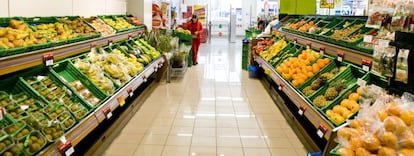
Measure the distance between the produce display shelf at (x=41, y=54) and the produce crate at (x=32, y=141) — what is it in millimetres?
480

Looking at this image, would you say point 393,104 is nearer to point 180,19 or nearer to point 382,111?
point 382,111

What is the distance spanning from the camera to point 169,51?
8188 millimetres

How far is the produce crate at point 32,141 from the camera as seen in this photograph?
2459 mm

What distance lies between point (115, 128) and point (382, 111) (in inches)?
131

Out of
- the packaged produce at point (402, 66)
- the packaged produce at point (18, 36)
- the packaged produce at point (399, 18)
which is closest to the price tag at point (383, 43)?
the packaged produce at point (399, 18)

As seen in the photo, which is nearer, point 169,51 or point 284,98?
point 284,98

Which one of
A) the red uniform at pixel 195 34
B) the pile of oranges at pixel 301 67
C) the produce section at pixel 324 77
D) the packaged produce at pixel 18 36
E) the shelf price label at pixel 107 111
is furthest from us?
the red uniform at pixel 195 34

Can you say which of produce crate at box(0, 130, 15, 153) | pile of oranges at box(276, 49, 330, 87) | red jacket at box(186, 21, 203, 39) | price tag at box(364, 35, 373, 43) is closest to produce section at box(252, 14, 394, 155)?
pile of oranges at box(276, 49, 330, 87)

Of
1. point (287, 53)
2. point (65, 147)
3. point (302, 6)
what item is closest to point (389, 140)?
point (65, 147)

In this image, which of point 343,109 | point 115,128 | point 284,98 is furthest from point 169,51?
point 343,109

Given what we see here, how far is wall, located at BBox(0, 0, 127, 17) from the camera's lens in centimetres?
389

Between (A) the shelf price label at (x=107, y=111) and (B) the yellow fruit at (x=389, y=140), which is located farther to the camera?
(A) the shelf price label at (x=107, y=111)

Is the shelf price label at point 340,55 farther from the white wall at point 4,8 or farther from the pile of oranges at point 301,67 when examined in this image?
the white wall at point 4,8

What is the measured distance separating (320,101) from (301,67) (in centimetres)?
151
